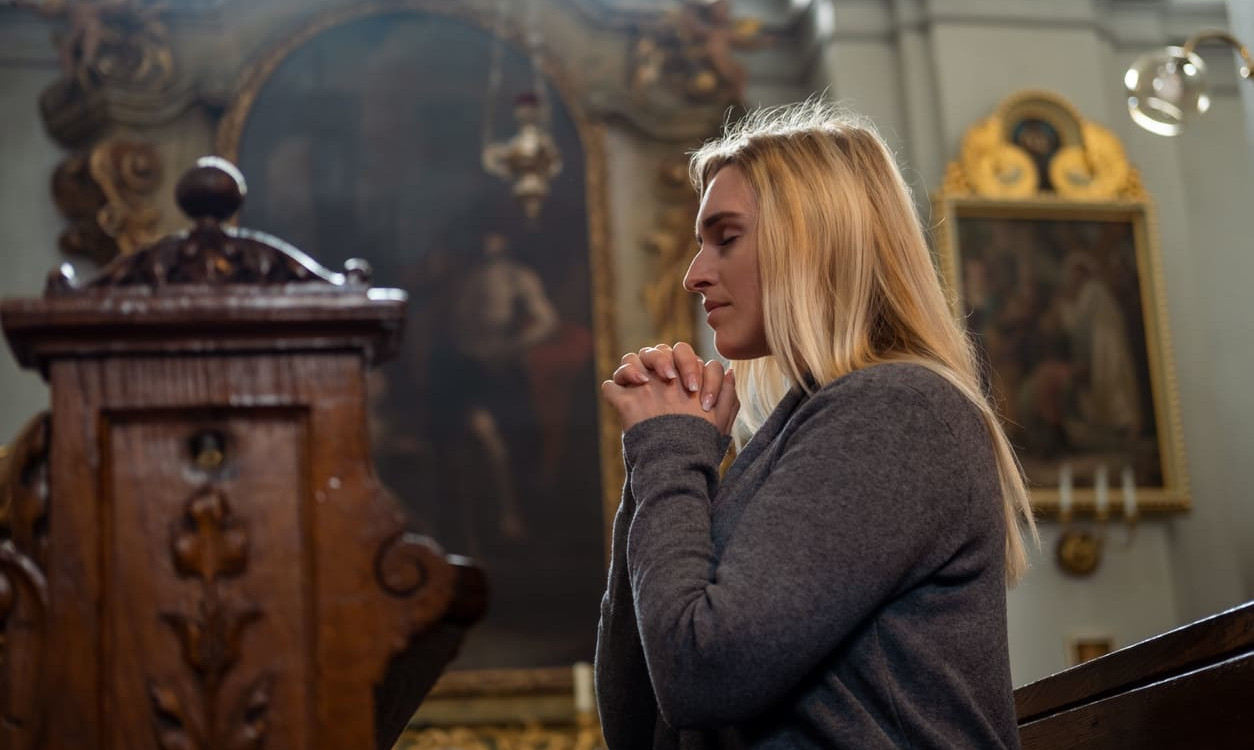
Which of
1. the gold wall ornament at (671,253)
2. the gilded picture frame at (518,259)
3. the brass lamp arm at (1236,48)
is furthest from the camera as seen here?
the gold wall ornament at (671,253)

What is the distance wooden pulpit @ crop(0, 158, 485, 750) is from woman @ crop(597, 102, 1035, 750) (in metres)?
0.41

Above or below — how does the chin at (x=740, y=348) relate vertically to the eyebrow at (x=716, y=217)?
below

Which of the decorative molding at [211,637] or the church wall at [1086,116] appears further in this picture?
the church wall at [1086,116]

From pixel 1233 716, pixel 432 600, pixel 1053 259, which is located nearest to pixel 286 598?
pixel 432 600

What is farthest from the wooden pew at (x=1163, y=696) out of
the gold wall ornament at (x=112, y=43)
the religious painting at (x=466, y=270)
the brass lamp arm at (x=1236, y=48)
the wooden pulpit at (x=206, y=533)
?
the gold wall ornament at (x=112, y=43)

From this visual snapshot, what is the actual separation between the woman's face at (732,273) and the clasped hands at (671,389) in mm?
59

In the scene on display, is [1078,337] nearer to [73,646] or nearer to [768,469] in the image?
[768,469]

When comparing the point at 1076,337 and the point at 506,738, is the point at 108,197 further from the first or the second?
the point at 1076,337

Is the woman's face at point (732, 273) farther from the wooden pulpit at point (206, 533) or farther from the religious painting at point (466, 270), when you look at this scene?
the religious painting at point (466, 270)

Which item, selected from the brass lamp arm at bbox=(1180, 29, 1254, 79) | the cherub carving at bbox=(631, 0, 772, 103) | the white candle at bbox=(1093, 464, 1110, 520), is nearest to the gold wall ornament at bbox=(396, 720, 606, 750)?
the white candle at bbox=(1093, 464, 1110, 520)

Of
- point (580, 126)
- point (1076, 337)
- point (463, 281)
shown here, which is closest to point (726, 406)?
point (463, 281)

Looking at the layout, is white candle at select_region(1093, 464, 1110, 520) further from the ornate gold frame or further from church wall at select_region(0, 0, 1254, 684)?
church wall at select_region(0, 0, 1254, 684)

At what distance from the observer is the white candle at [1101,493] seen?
26.9ft

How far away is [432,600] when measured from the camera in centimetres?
141
